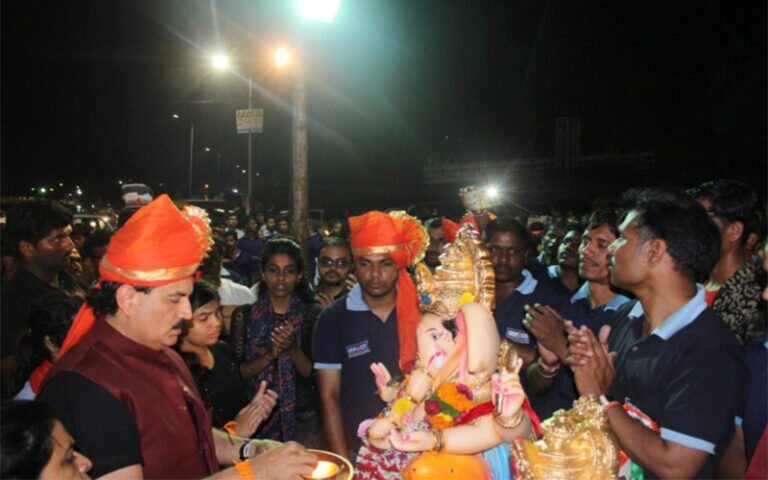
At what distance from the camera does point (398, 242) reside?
135 inches

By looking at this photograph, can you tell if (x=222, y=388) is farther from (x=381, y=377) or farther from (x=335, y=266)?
(x=335, y=266)

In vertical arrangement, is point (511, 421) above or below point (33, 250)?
below

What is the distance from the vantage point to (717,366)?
217cm

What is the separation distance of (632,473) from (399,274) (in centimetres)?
170

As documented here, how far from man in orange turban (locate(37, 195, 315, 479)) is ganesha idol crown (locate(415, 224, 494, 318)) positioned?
2.85ft

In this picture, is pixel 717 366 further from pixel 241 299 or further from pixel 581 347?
pixel 241 299

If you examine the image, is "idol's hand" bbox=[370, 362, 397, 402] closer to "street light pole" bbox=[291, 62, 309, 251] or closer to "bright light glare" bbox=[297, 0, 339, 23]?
"bright light glare" bbox=[297, 0, 339, 23]

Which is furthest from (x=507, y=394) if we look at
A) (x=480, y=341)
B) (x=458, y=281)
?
(x=458, y=281)

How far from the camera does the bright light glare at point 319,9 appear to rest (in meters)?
7.46

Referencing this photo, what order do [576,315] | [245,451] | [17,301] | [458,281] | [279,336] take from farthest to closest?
[17,301] < [279,336] < [576,315] < [245,451] < [458,281]

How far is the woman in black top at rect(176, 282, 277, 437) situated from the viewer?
125 inches

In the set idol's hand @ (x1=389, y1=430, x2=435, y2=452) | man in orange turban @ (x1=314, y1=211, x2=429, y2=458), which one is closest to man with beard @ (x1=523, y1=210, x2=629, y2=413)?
man in orange turban @ (x1=314, y1=211, x2=429, y2=458)

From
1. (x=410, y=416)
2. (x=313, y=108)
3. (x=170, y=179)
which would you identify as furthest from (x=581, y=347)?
(x=170, y=179)

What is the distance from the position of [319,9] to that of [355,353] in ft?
18.9
